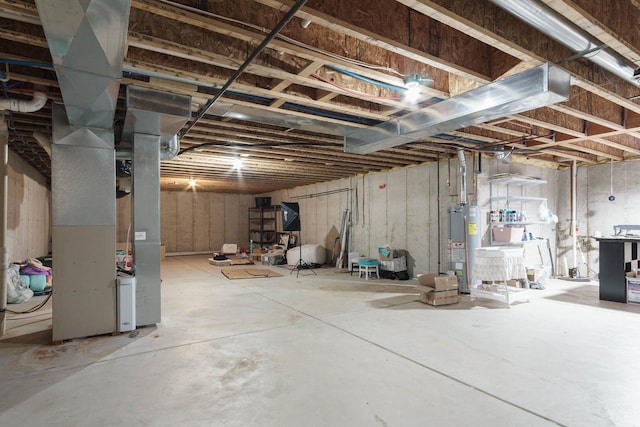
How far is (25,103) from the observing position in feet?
10.2

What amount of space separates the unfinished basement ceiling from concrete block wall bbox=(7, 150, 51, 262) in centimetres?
188

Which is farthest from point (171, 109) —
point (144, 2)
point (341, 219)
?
point (341, 219)

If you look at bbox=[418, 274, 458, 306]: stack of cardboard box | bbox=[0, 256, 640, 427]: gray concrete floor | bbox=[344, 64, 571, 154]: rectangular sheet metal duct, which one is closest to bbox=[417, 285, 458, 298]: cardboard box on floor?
bbox=[418, 274, 458, 306]: stack of cardboard box

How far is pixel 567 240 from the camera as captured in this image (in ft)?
23.9

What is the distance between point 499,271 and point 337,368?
3101mm

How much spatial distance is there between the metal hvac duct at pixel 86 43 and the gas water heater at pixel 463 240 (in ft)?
16.5

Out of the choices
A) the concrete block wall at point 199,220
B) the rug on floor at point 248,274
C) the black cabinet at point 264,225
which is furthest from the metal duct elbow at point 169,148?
the concrete block wall at point 199,220

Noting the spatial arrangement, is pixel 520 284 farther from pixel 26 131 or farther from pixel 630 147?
pixel 26 131

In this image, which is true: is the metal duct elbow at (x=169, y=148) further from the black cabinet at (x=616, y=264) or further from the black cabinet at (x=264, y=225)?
the black cabinet at (x=264, y=225)

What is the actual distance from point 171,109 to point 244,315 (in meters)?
2.51

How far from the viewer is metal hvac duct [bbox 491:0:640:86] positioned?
1.97 metres

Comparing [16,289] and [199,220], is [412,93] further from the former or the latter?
[199,220]

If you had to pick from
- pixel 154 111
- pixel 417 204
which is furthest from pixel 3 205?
pixel 417 204

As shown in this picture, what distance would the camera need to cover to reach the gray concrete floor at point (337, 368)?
6.87ft
